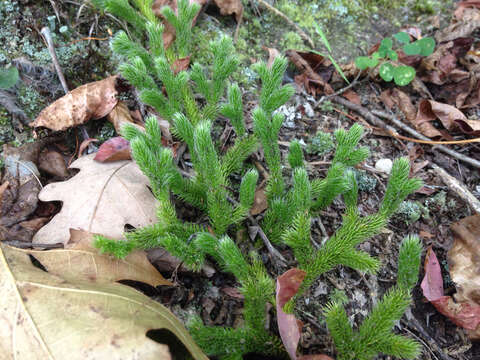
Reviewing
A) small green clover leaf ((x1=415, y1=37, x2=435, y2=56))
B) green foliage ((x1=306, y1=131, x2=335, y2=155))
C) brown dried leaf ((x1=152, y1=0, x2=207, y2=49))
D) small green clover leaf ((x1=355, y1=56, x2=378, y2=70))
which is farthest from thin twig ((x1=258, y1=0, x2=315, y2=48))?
green foliage ((x1=306, y1=131, x2=335, y2=155))

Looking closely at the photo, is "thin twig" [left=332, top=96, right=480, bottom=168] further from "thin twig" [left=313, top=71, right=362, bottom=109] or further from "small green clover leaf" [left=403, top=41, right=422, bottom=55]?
"small green clover leaf" [left=403, top=41, right=422, bottom=55]

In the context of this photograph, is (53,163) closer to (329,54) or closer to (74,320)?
(74,320)

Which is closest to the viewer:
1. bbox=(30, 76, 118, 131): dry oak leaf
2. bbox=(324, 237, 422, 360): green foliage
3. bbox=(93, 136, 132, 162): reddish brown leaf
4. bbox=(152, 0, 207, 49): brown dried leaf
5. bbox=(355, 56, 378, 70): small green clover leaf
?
bbox=(324, 237, 422, 360): green foliage

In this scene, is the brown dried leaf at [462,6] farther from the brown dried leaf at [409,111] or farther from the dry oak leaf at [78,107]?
the dry oak leaf at [78,107]

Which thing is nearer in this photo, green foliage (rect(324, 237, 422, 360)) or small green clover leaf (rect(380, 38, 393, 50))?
green foliage (rect(324, 237, 422, 360))

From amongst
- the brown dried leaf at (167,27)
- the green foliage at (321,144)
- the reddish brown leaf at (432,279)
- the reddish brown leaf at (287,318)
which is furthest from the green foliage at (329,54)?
the reddish brown leaf at (287,318)

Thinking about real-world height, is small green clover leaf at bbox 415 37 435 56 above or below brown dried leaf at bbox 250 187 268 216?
above

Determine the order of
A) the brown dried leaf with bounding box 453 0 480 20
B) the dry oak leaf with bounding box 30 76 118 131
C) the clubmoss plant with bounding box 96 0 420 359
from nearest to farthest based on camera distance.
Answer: the clubmoss plant with bounding box 96 0 420 359, the dry oak leaf with bounding box 30 76 118 131, the brown dried leaf with bounding box 453 0 480 20
